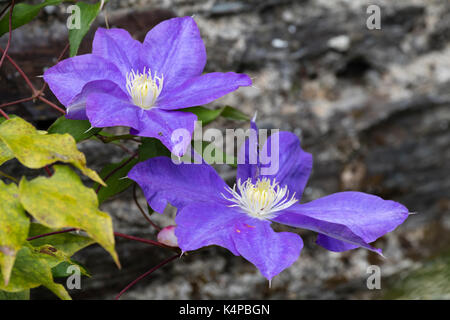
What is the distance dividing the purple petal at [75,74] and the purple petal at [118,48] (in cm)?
3

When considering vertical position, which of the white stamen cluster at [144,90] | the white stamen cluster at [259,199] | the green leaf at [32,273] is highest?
the white stamen cluster at [144,90]

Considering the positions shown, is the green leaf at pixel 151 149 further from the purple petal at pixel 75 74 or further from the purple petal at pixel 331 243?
the purple petal at pixel 331 243

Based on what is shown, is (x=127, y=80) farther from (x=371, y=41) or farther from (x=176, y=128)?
(x=371, y=41)

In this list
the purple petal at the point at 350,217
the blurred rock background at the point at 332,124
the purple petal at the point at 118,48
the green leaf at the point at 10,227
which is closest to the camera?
the green leaf at the point at 10,227

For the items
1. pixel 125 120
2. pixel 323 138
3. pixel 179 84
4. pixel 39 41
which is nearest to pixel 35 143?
pixel 125 120

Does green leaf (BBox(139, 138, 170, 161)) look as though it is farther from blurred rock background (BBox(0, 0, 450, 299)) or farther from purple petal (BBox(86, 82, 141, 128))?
blurred rock background (BBox(0, 0, 450, 299))

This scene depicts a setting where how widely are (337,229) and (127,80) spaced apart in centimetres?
32

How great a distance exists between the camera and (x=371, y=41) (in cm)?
133

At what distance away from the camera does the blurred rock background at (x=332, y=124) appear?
3.59 feet

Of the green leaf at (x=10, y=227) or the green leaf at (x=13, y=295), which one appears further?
the green leaf at (x=13, y=295)

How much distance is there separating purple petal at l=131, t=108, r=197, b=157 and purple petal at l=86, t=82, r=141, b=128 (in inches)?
0.4

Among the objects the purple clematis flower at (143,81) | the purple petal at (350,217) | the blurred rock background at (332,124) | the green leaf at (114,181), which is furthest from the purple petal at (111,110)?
the blurred rock background at (332,124)

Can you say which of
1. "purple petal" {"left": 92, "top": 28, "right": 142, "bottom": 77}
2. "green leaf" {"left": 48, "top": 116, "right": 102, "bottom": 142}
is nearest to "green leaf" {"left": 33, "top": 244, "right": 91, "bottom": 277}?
"green leaf" {"left": 48, "top": 116, "right": 102, "bottom": 142}

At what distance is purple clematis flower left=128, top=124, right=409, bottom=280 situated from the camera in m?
0.50
